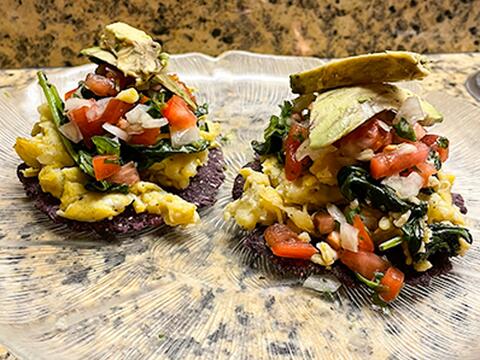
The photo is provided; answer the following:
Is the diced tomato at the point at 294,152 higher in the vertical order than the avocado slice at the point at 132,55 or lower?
lower

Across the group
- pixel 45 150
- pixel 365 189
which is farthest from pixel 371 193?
pixel 45 150

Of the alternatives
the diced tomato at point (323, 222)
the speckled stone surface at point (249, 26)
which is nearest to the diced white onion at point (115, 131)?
the diced tomato at point (323, 222)

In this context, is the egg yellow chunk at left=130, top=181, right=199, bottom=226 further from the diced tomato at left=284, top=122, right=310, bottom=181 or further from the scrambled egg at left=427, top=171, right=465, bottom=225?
the scrambled egg at left=427, top=171, right=465, bottom=225

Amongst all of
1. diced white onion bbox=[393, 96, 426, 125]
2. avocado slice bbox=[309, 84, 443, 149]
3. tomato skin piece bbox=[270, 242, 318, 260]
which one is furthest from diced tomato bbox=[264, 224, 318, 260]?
diced white onion bbox=[393, 96, 426, 125]

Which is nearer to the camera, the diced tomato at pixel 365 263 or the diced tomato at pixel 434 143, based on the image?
the diced tomato at pixel 365 263

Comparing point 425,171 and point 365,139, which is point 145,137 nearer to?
point 365,139

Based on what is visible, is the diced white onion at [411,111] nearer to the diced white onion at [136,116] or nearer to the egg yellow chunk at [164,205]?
the egg yellow chunk at [164,205]

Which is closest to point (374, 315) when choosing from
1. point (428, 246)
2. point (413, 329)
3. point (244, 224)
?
point (413, 329)

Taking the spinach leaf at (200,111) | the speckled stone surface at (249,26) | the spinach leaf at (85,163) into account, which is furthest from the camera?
the speckled stone surface at (249,26)
